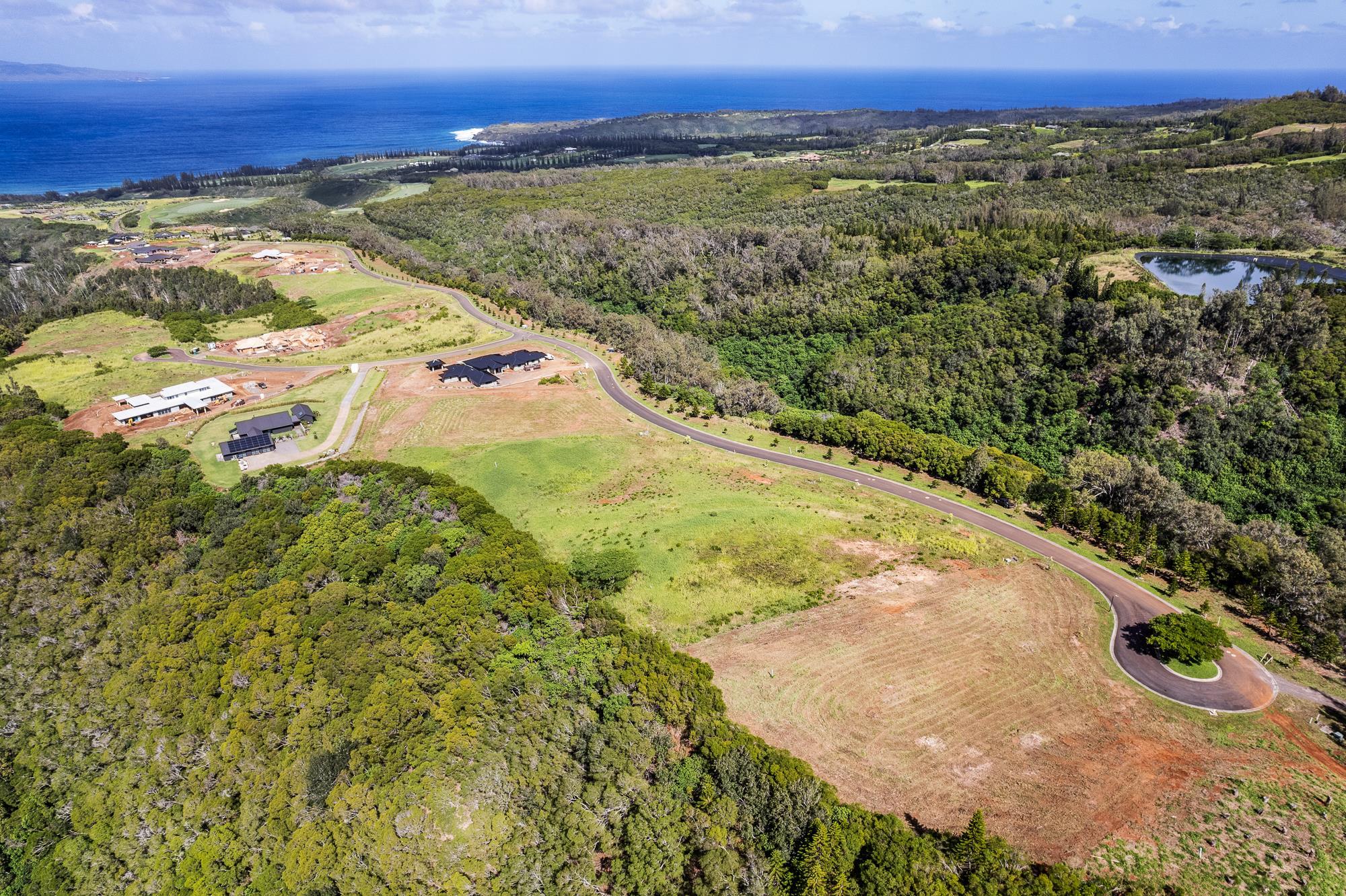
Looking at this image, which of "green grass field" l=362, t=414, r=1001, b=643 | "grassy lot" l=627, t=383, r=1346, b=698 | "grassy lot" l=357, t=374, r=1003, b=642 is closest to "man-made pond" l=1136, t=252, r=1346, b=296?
"grassy lot" l=627, t=383, r=1346, b=698

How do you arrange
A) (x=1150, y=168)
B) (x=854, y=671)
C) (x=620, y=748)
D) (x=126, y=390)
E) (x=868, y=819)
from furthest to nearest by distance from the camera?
(x=1150, y=168), (x=126, y=390), (x=854, y=671), (x=620, y=748), (x=868, y=819)

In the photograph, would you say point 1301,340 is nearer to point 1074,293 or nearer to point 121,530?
point 1074,293

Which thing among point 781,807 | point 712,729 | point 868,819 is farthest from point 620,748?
point 868,819

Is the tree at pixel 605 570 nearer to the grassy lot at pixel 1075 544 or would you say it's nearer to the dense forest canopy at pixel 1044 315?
the grassy lot at pixel 1075 544

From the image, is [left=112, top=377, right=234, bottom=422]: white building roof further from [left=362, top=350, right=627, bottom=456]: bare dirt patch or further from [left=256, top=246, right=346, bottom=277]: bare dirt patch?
[left=256, top=246, right=346, bottom=277]: bare dirt patch

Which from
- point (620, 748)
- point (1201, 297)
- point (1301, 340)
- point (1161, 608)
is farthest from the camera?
point (1201, 297)

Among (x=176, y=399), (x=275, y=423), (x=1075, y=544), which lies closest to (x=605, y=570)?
(x=1075, y=544)
